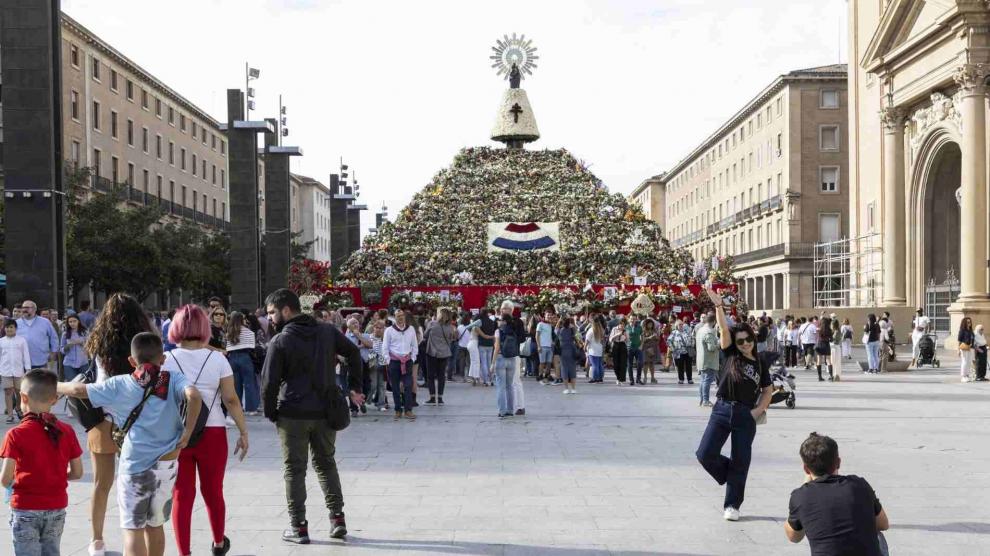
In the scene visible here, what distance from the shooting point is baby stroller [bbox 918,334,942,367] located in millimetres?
26125

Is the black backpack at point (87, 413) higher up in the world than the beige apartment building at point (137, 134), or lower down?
lower down

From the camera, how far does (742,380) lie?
24.0ft

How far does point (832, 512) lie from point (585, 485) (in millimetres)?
4515

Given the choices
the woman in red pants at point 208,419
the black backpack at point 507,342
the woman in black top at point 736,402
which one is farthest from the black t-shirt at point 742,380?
the black backpack at point 507,342

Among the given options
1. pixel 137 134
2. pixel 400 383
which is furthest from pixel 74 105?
pixel 400 383

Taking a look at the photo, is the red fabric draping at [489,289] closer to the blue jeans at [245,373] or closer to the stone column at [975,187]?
the stone column at [975,187]

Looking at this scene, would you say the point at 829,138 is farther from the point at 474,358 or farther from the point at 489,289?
the point at 474,358

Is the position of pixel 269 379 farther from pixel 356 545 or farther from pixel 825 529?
pixel 825 529

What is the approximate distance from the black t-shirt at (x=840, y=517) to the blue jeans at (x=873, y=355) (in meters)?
21.4

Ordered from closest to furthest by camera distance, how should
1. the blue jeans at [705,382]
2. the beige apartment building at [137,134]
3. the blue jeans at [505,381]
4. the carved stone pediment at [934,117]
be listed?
the blue jeans at [505,381], the blue jeans at [705,382], the carved stone pediment at [934,117], the beige apartment building at [137,134]

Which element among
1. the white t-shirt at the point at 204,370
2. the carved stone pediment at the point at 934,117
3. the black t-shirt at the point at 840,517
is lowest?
the black t-shirt at the point at 840,517

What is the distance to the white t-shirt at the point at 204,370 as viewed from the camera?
19.3 ft

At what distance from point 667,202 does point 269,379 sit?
94989mm

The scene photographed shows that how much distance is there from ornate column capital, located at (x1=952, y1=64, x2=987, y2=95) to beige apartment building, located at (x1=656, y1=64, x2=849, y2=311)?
2913 centimetres
